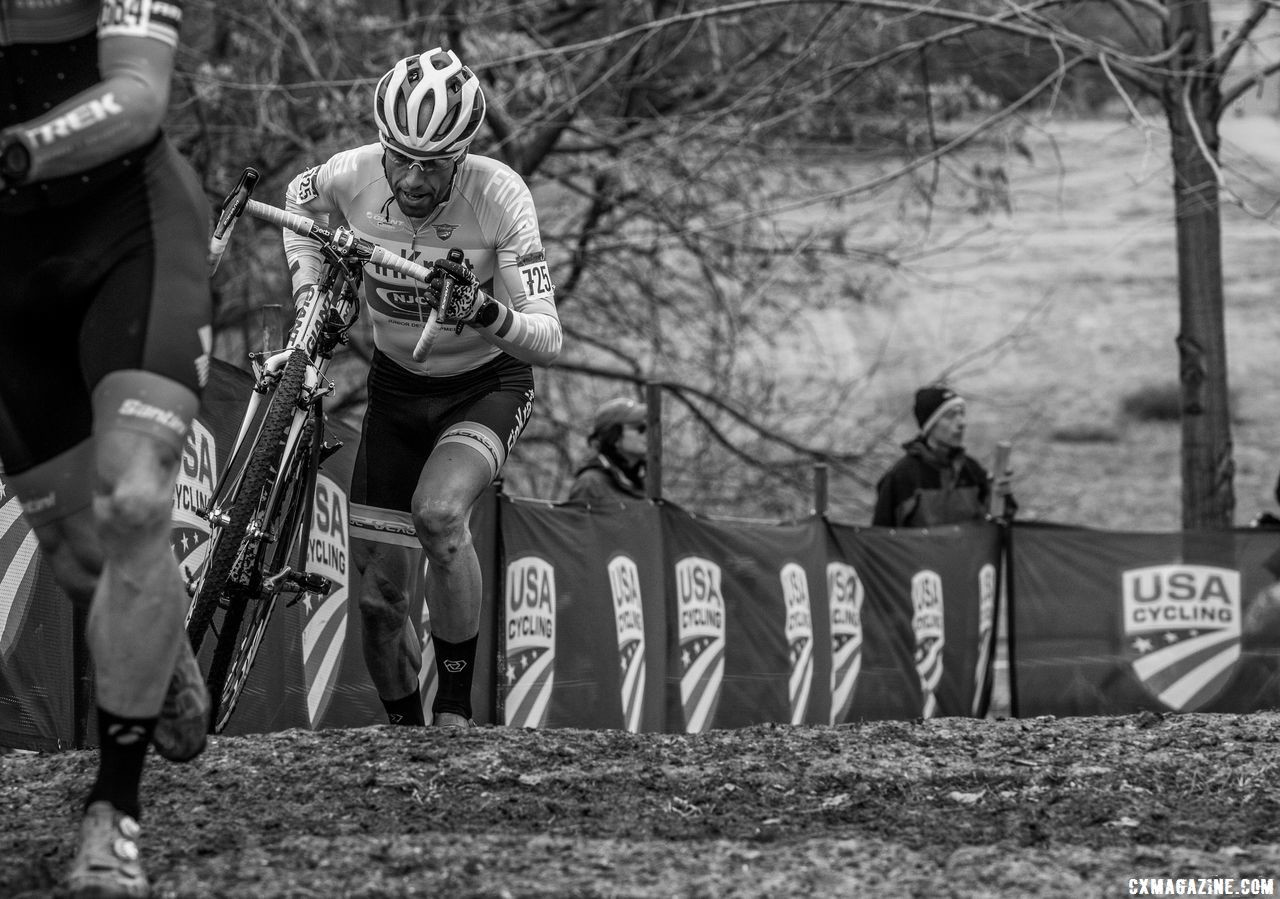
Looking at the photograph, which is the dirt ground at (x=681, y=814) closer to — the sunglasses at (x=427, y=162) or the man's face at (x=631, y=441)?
the sunglasses at (x=427, y=162)

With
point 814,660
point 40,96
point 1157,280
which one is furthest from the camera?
point 1157,280

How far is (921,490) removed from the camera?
1149cm

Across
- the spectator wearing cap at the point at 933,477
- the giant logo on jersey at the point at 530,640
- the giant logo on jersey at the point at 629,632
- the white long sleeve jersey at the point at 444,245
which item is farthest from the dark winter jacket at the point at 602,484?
the white long sleeve jersey at the point at 444,245

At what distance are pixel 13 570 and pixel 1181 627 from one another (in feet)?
28.3

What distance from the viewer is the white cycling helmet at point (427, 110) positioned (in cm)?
573

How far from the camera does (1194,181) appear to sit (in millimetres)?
13156

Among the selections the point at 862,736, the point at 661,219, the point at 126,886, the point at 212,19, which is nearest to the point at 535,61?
the point at 661,219

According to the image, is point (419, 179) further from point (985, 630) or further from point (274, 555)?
point (985, 630)

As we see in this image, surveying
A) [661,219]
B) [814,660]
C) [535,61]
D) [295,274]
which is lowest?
[814,660]

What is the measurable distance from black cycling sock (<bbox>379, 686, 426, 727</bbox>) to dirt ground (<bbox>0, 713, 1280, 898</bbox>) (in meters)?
0.72

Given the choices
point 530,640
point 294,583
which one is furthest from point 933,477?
point 294,583

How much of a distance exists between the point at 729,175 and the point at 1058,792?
10413 mm

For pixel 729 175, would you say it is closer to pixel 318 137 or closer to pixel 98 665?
pixel 318 137

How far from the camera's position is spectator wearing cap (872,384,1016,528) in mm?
11062
